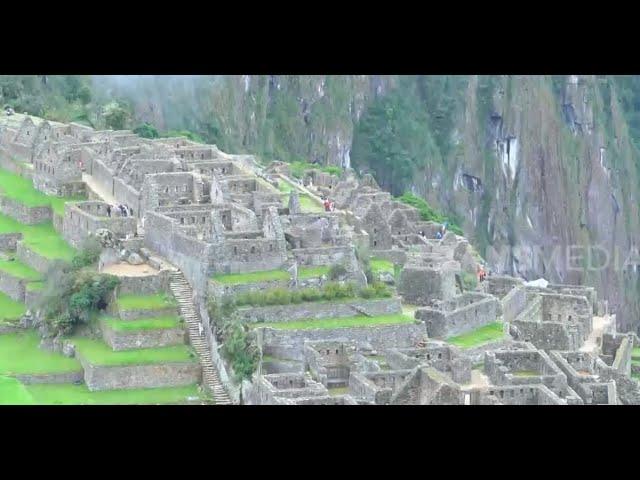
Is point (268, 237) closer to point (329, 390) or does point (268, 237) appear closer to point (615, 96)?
point (329, 390)

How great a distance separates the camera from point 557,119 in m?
161

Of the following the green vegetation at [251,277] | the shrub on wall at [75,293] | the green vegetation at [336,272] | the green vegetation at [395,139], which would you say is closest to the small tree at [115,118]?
the shrub on wall at [75,293]

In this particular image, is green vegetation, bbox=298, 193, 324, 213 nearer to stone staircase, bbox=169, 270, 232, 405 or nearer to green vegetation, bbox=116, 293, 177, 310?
stone staircase, bbox=169, 270, 232, 405

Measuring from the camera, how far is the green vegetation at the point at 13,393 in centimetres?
4759

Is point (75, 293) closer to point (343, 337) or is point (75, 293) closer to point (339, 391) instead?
point (343, 337)

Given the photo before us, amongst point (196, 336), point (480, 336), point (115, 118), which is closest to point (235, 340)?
point (196, 336)

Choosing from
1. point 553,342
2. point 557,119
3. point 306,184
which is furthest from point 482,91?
point 553,342

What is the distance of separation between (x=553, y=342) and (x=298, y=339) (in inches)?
328

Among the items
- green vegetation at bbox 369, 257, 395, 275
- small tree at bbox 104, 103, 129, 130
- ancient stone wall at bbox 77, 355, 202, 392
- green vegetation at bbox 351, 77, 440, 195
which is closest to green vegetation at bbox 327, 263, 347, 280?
green vegetation at bbox 369, 257, 395, 275

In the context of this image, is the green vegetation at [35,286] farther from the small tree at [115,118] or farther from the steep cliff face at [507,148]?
the steep cliff face at [507,148]

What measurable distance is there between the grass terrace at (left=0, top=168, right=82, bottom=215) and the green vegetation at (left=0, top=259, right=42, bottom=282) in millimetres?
2139

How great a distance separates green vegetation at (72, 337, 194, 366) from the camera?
5088 centimetres

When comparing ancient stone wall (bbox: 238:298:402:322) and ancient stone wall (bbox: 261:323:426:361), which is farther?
ancient stone wall (bbox: 238:298:402:322)

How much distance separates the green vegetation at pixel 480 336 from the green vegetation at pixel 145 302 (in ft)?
21.3
